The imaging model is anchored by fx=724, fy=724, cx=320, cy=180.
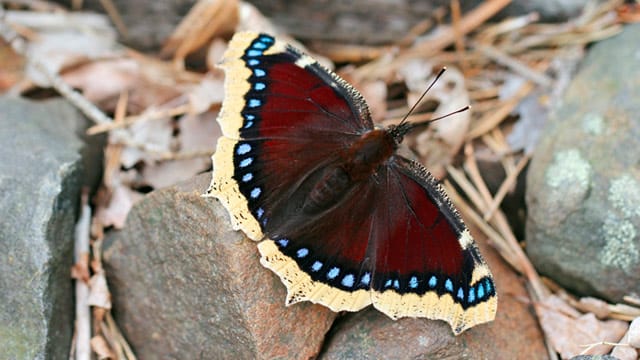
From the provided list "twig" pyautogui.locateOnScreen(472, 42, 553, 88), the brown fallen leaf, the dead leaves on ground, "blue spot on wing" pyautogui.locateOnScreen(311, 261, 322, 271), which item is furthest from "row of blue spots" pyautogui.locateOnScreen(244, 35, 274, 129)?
"twig" pyautogui.locateOnScreen(472, 42, 553, 88)

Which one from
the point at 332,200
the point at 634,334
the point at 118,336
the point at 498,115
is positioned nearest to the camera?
the point at 332,200

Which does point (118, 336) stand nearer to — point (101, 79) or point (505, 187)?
point (101, 79)

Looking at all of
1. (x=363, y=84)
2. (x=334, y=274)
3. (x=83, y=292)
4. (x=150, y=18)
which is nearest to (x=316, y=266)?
(x=334, y=274)

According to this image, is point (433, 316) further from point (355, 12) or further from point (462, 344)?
point (355, 12)

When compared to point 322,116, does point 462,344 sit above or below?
below

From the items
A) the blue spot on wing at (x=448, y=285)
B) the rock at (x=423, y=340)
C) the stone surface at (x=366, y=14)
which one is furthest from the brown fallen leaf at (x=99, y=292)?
the stone surface at (x=366, y=14)

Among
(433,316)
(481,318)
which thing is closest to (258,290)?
(433,316)

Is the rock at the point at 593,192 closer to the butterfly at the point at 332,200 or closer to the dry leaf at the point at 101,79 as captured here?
the butterfly at the point at 332,200
